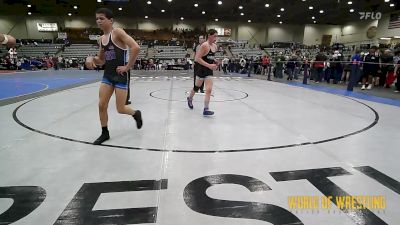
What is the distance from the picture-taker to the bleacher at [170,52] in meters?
30.6

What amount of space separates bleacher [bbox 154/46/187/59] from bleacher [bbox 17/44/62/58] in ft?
39.6

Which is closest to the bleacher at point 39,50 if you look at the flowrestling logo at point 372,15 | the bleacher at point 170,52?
the bleacher at point 170,52

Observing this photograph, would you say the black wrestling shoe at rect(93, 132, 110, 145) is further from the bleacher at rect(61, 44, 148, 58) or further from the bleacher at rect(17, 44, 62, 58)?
the bleacher at rect(17, 44, 62, 58)

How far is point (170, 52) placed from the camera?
31.4 m

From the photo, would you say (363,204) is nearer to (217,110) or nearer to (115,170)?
(115,170)

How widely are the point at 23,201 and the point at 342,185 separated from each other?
2.48 meters

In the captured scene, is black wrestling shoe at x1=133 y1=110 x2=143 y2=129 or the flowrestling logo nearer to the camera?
black wrestling shoe at x1=133 y1=110 x2=143 y2=129

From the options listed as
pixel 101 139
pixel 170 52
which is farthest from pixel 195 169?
pixel 170 52

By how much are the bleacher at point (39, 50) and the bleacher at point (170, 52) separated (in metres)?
12.1

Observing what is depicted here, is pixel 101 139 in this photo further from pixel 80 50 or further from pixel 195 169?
pixel 80 50

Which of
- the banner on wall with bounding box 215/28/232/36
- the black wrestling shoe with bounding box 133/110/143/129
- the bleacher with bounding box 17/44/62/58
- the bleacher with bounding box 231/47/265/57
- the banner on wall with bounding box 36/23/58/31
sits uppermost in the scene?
the banner on wall with bounding box 215/28/232/36

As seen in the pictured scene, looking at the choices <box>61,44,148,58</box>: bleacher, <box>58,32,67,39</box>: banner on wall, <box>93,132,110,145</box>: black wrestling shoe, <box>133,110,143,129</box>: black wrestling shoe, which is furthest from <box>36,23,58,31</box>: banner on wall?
<box>93,132,110,145</box>: black wrestling shoe

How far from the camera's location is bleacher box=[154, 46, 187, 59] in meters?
30.6

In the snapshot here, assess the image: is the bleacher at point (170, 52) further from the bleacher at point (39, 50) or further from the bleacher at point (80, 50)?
the bleacher at point (39, 50)
